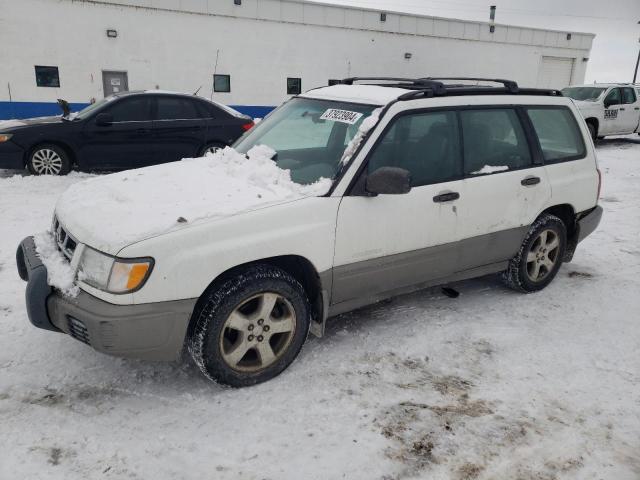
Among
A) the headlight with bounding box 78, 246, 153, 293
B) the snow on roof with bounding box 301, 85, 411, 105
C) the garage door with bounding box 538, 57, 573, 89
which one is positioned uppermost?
the garage door with bounding box 538, 57, 573, 89

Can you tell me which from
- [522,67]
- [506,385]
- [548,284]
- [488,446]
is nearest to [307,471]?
[488,446]

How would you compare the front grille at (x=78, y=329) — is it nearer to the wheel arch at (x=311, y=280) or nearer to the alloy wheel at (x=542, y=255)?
the wheel arch at (x=311, y=280)

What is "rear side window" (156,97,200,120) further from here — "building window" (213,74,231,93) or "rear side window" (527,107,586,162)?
"building window" (213,74,231,93)

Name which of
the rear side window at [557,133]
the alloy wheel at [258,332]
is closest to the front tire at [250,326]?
the alloy wheel at [258,332]

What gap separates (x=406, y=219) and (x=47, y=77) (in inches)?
628

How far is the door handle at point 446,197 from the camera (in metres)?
3.76

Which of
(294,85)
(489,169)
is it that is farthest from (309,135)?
(294,85)

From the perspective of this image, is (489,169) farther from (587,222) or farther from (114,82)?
(114,82)

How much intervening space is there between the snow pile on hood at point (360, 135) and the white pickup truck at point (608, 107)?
41.6ft

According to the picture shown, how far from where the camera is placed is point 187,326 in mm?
2932

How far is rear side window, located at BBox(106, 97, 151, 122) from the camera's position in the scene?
340 inches

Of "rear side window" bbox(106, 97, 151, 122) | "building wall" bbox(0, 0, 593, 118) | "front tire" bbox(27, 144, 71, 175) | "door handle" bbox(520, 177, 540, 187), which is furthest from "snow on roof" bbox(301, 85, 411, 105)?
"building wall" bbox(0, 0, 593, 118)

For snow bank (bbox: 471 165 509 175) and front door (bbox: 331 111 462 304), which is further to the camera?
snow bank (bbox: 471 165 509 175)

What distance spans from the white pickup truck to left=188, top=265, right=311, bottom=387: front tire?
530 inches
